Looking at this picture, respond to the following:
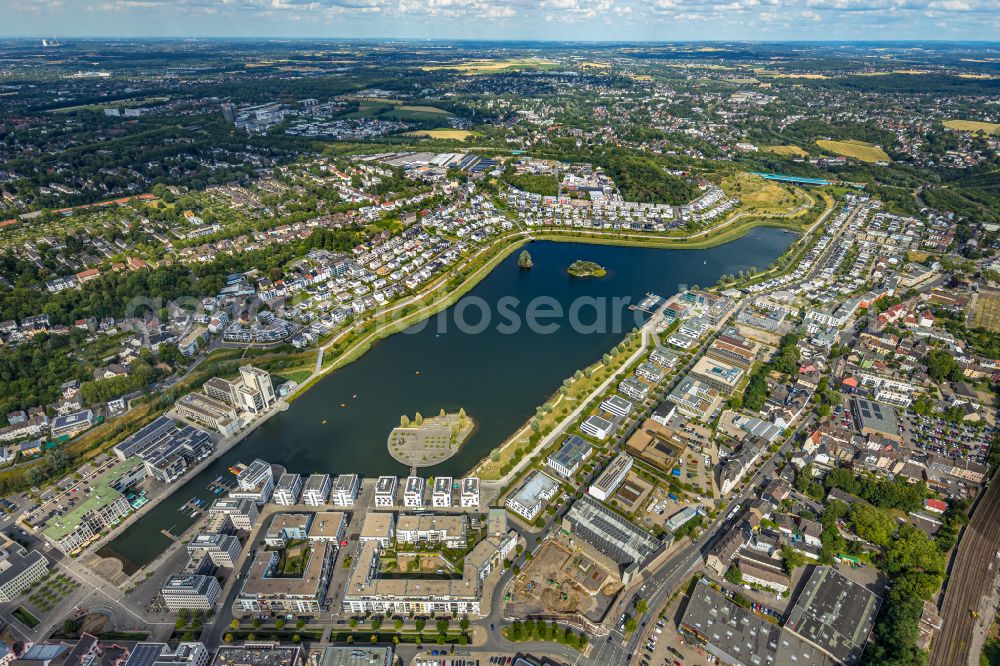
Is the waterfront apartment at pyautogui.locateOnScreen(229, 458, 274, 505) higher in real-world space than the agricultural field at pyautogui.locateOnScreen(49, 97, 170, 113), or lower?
lower

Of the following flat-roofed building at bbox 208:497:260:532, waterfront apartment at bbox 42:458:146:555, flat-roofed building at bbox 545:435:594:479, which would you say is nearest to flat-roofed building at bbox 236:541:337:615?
flat-roofed building at bbox 208:497:260:532

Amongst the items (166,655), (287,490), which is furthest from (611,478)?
(166,655)

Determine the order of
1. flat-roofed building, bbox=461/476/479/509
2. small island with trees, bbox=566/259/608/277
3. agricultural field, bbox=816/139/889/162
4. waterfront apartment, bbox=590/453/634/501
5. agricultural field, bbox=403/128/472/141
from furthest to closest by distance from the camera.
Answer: agricultural field, bbox=403/128/472/141 < agricultural field, bbox=816/139/889/162 < small island with trees, bbox=566/259/608/277 < waterfront apartment, bbox=590/453/634/501 < flat-roofed building, bbox=461/476/479/509

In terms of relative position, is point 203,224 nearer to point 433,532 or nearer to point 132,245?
point 132,245

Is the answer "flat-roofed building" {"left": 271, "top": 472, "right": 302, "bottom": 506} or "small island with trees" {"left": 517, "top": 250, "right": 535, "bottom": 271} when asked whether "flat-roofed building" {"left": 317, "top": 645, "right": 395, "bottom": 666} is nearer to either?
"flat-roofed building" {"left": 271, "top": 472, "right": 302, "bottom": 506}

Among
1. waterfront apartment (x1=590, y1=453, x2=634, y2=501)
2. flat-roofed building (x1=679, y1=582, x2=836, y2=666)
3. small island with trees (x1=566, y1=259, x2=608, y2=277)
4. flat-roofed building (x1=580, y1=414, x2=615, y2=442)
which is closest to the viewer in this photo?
flat-roofed building (x1=679, y1=582, x2=836, y2=666)

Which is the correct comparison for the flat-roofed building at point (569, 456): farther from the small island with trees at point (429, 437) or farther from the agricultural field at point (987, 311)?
the agricultural field at point (987, 311)

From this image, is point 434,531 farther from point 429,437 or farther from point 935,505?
point 935,505
